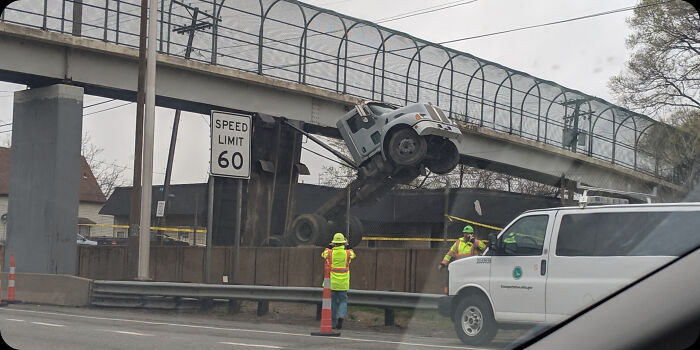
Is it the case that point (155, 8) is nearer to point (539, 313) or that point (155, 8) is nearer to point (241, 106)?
point (241, 106)

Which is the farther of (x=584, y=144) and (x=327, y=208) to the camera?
(x=327, y=208)

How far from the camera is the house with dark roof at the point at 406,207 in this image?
579 cm

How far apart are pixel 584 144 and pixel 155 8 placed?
1711 centimetres

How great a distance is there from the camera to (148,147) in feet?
69.1

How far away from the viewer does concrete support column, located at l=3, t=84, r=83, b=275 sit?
22.2 metres

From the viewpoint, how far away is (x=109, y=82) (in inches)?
923

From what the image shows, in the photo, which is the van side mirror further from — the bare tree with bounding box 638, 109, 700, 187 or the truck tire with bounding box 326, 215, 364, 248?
the truck tire with bounding box 326, 215, 364, 248

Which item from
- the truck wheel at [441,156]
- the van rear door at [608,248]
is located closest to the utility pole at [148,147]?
the truck wheel at [441,156]

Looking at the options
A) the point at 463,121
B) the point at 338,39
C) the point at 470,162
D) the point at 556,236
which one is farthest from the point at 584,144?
the point at 338,39

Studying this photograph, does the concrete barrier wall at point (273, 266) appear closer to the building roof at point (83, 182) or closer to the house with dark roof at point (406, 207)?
the house with dark roof at point (406, 207)

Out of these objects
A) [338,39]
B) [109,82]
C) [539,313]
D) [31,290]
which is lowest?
[31,290]

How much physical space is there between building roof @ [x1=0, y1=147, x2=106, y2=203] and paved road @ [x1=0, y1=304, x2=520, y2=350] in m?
5.49

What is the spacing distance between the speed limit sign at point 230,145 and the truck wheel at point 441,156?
887 cm

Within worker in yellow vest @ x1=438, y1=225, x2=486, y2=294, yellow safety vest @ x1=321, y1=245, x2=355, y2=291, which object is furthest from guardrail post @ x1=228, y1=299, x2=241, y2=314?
worker in yellow vest @ x1=438, y1=225, x2=486, y2=294
